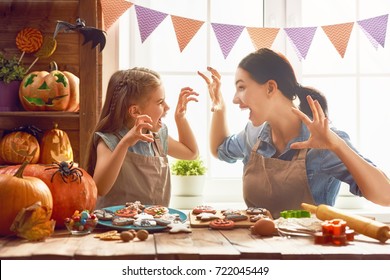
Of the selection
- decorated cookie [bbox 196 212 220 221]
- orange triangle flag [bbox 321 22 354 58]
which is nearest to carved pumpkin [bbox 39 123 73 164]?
decorated cookie [bbox 196 212 220 221]

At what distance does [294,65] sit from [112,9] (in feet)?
2.69

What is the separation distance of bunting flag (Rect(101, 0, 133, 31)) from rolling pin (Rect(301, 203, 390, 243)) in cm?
114

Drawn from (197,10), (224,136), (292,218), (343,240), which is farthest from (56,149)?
(343,240)

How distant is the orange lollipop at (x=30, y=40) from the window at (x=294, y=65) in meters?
0.48

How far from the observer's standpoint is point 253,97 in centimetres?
207

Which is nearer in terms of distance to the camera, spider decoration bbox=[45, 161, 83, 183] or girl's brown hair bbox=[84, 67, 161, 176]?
spider decoration bbox=[45, 161, 83, 183]

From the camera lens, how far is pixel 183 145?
6.95 feet

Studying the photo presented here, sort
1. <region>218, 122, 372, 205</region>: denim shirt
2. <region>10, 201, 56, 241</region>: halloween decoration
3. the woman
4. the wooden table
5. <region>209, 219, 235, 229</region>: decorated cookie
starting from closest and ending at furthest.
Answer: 1. the wooden table
2. <region>10, 201, 56, 241</region>: halloween decoration
3. <region>209, 219, 235, 229</region>: decorated cookie
4. the woman
5. <region>218, 122, 372, 205</region>: denim shirt

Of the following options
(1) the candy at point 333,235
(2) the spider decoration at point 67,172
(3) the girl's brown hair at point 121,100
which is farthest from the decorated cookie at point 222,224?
(3) the girl's brown hair at point 121,100

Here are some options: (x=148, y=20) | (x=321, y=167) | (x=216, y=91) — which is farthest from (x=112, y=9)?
(x=321, y=167)

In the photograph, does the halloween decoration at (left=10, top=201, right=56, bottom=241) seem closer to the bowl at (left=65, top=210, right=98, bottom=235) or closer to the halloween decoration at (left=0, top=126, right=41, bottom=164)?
the bowl at (left=65, top=210, right=98, bottom=235)

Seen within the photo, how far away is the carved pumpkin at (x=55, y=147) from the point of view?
2062 mm

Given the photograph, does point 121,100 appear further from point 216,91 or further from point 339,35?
point 339,35

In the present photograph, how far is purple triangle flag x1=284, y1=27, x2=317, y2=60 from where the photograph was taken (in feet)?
7.19
